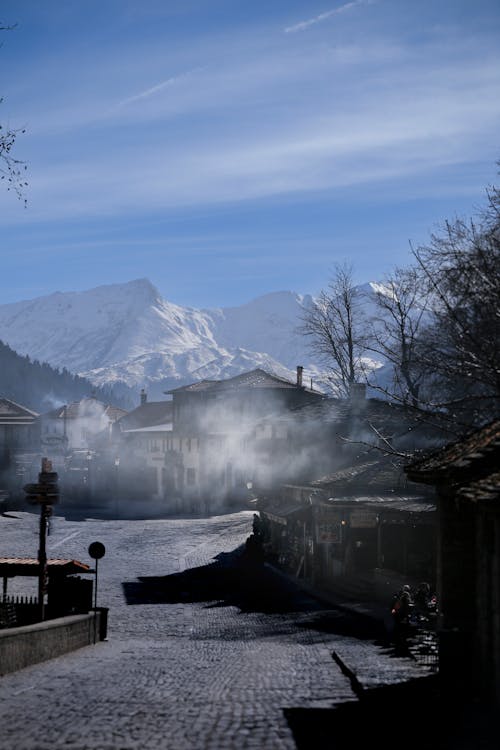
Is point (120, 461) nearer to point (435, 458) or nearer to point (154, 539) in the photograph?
point (154, 539)

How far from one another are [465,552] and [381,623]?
10.5m

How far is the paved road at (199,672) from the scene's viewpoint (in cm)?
1077

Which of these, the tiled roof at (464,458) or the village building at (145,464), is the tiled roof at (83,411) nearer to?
the village building at (145,464)

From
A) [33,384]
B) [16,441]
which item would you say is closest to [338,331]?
[16,441]

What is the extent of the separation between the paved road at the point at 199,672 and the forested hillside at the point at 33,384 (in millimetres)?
114577

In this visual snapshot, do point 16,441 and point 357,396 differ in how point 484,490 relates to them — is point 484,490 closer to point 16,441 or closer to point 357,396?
point 357,396

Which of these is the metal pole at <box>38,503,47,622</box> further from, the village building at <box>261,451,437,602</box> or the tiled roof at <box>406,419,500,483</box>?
the village building at <box>261,451,437,602</box>

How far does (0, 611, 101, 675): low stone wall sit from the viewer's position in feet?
54.4

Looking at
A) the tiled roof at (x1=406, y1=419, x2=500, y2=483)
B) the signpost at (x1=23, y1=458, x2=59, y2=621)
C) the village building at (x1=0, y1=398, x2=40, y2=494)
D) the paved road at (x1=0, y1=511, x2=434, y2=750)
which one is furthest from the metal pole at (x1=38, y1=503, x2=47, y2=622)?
the village building at (x1=0, y1=398, x2=40, y2=494)

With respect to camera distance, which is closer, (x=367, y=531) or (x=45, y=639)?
(x=45, y=639)

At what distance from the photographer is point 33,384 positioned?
167m

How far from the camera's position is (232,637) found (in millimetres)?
23734

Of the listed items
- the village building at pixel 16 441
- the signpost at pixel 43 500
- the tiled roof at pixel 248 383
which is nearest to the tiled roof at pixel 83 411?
the village building at pixel 16 441

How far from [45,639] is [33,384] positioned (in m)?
151
